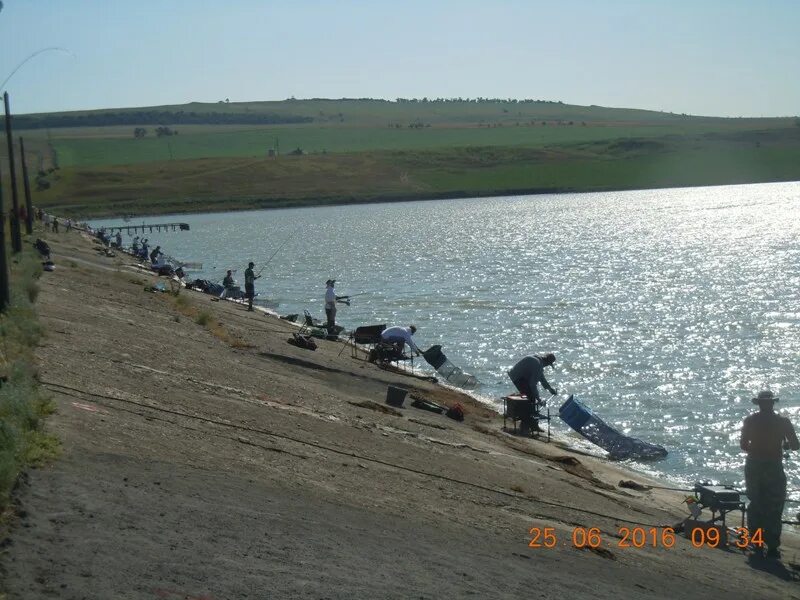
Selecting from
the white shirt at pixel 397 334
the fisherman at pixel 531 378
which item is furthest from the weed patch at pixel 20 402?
the white shirt at pixel 397 334

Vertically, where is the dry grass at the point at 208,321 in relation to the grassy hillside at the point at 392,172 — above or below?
below

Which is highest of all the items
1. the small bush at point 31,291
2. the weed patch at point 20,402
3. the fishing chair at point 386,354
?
the small bush at point 31,291

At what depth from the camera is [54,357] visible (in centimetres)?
1455

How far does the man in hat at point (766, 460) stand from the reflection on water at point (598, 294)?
5.07 meters

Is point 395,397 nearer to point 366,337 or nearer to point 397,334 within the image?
point 397,334

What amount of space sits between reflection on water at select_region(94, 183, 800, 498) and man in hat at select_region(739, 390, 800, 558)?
507cm

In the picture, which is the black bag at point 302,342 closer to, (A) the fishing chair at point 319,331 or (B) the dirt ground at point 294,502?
(A) the fishing chair at point 319,331

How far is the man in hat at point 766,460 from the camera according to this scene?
37.9 feet

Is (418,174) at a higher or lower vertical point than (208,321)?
higher

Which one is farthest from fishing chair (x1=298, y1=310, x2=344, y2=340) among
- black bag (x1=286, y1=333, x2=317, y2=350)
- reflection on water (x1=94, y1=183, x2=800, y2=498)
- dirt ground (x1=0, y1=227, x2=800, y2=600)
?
dirt ground (x1=0, y1=227, x2=800, y2=600)

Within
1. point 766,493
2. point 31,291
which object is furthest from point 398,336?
point 766,493

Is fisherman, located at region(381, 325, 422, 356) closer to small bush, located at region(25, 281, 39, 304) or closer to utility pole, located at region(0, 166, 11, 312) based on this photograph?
small bush, located at region(25, 281, 39, 304)

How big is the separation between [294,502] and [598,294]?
3663 cm

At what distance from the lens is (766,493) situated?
1174 centimetres
